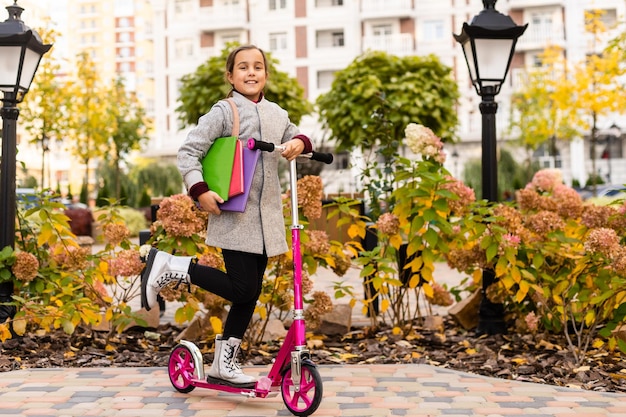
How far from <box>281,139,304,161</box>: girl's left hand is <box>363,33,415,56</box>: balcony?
33105 millimetres

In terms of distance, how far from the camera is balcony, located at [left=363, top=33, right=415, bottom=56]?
117 ft

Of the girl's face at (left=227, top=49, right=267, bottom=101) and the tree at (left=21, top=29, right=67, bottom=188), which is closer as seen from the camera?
the girl's face at (left=227, top=49, right=267, bottom=101)

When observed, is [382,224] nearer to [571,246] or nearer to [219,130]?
[571,246]

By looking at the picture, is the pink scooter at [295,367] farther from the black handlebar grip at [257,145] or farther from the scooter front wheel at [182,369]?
the scooter front wheel at [182,369]

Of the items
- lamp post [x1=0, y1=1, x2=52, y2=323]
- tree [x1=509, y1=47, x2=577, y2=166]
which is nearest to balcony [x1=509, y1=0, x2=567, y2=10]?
tree [x1=509, y1=47, x2=577, y2=166]

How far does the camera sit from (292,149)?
11.2 ft

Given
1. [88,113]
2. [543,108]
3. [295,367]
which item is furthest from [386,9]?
[295,367]

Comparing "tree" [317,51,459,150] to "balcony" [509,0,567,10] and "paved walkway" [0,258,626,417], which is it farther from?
"balcony" [509,0,567,10]

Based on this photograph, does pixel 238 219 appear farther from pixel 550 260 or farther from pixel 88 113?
pixel 88 113

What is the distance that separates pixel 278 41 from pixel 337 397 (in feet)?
114

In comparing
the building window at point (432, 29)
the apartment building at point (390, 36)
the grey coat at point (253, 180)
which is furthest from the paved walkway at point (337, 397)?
the building window at point (432, 29)

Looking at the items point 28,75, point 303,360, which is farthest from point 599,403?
point 28,75

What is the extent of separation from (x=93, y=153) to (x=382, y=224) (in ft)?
78.7

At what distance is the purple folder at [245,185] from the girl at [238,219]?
0.05 meters
